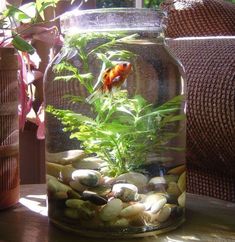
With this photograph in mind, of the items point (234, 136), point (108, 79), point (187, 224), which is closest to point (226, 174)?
point (234, 136)

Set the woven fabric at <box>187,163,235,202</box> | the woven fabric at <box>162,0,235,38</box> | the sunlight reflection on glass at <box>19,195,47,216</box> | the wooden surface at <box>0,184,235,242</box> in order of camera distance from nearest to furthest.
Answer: the wooden surface at <box>0,184,235,242</box> → the sunlight reflection on glass at <box>19,195,47,216</box> → the woven fabric at <box>187,163,235,202</box> → the woven fabric at <box>162,0,235,38</box>

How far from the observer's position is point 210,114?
3.06 ft

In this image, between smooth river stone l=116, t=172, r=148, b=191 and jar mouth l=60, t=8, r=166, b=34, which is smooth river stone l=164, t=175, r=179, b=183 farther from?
jar mouth l=60, t=8, r=166, b=34

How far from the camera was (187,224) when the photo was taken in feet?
2.27

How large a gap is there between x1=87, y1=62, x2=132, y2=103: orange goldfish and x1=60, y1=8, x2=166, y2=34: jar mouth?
0.16 feet

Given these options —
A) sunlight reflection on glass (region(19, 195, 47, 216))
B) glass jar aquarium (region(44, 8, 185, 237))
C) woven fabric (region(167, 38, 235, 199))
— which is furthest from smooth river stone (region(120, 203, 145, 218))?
woven fabric (region(167, 38, 235, 199))

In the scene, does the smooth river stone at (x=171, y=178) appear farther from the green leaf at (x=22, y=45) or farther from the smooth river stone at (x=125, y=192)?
the green leaf at (x=22, y=45)

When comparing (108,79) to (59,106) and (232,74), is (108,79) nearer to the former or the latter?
(59,106)

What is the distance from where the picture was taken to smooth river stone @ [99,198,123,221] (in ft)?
2.09

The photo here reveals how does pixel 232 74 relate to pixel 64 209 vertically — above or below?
above

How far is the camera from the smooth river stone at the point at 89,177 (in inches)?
25.5

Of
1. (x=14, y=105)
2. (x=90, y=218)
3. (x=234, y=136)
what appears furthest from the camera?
(x=234, y=136)

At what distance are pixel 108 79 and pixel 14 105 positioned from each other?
6.5 inches

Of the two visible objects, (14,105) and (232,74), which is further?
(232,74)
